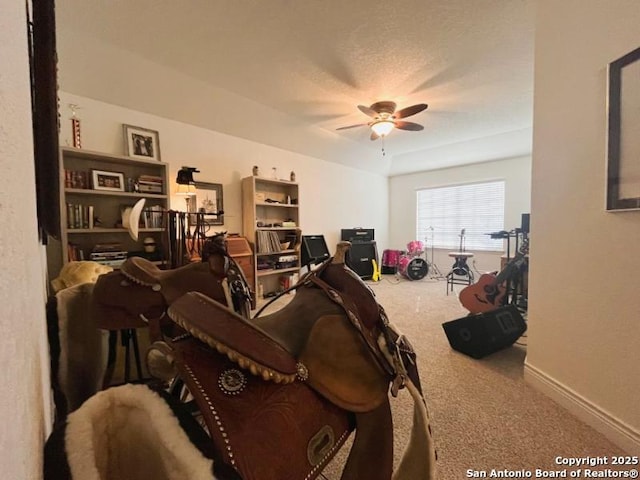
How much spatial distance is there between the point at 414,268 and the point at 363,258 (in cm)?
110

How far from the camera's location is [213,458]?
38 centimetres

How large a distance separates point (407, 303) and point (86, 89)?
14.5 feet

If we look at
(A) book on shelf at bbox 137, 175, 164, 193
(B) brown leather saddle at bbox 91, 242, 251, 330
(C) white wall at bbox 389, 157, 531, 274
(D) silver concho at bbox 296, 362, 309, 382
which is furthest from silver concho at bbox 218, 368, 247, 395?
(C) white wall at bbox 389, 157, 531, 274

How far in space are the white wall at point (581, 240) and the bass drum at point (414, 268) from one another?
12.2ft

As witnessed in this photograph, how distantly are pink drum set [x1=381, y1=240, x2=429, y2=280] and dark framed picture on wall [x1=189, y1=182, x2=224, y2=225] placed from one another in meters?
3.77

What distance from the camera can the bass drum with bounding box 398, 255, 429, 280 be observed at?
18.1 feet

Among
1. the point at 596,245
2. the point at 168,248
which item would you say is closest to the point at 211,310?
the point at 596,245

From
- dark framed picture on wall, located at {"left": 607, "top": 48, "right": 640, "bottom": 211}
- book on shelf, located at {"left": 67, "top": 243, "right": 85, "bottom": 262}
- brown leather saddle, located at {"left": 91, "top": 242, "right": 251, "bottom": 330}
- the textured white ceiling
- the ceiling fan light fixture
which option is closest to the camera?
brown leather saddle, located at {"left": 91, "top": 242, "right": 251, "bottom": 330}

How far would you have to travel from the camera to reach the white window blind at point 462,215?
17.7 feet

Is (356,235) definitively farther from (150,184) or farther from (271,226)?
(150,184)

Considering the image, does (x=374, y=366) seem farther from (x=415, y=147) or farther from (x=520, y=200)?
(x=520, y=200)

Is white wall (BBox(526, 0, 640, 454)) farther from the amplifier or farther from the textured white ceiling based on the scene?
the amplifier

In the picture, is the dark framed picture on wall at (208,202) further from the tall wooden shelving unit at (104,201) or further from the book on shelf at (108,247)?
the book on shelf at (108,247)

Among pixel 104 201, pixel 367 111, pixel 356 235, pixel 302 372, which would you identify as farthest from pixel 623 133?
pixel 356 235
